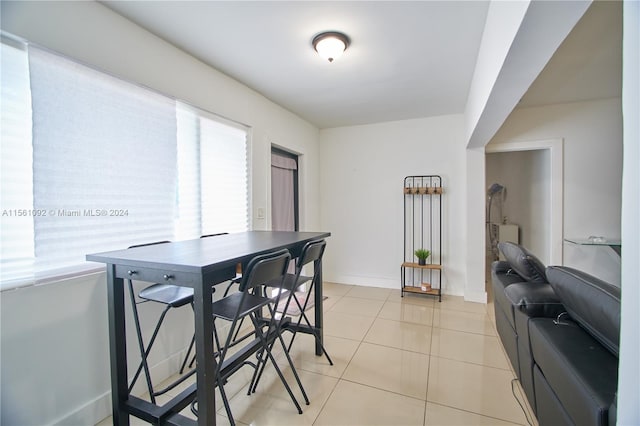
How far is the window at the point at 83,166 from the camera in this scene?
140 cm

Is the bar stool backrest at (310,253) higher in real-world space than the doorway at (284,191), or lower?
lower

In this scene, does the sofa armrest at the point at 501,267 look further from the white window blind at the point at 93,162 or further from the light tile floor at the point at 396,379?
the white window blind at the point at 93,162

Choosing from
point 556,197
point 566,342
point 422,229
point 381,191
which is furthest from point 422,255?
point 566,342

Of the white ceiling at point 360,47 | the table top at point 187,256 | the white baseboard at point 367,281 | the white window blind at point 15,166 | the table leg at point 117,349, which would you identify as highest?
the white ceiling at point 360,47

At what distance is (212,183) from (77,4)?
1.42 m

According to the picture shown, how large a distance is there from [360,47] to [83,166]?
2114 millimetres

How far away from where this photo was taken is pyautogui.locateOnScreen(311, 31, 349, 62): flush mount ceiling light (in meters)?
2.02

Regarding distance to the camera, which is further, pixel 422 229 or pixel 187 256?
pixel 422 229

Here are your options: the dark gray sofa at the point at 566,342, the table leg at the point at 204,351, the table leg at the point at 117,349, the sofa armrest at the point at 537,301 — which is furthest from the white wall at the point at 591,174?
the table leg at the point at 117,349

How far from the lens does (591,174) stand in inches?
126

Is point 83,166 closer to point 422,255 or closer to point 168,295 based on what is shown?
point 168,295

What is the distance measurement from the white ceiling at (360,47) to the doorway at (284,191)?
31.2 inches

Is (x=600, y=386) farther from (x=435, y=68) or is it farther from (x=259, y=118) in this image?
(x=259, y=118)

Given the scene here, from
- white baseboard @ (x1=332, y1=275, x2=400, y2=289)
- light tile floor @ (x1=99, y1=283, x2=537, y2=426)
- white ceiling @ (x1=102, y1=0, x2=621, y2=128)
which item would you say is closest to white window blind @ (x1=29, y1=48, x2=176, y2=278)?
white ceiling @ (x1=102, y1=0, x2=621, y2=128)
